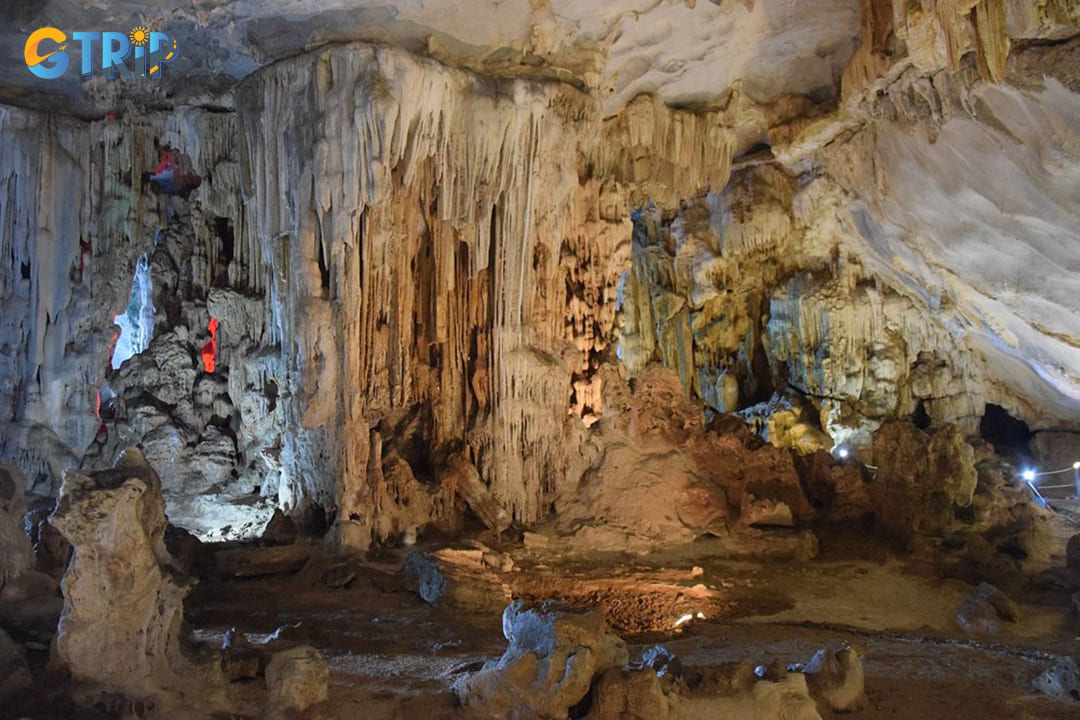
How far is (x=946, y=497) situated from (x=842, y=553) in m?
1.85

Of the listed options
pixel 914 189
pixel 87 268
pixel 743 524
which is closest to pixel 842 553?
pixel 743 524

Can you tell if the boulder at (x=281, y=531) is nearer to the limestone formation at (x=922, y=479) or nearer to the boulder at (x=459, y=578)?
the boulder at (x=459, y=578)

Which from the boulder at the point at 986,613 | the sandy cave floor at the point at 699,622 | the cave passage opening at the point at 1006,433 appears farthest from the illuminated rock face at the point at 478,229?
the boulder at the point at 986,613

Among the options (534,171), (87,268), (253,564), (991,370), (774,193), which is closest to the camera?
(253,564)

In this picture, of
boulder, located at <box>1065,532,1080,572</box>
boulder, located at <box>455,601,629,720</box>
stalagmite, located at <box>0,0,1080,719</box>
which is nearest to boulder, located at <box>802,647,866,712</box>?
stalagmite, located at <box>0,0,1080,719</box>

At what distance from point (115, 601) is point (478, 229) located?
253 inches

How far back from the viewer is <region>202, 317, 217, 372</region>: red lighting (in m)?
12.6

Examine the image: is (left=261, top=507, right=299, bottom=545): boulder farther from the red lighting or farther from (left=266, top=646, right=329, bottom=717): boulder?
(left=266, top=646, right=329, bottom=717): boulder

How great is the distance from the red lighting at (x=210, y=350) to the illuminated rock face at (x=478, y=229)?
48mm

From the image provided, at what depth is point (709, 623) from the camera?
7.32m

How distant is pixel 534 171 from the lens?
9969 millimetres

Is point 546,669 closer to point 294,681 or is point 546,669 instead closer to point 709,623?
point 294,681

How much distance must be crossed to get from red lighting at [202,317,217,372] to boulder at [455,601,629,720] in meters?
9.14

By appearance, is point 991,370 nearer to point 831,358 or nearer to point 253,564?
point 831,358
